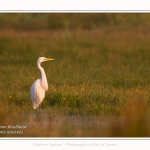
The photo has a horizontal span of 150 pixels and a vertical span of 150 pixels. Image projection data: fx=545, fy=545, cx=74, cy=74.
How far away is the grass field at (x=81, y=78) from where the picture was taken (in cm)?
911

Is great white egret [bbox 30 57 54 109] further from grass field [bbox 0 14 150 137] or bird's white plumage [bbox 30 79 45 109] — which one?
grass field [bbox 0 14 150 137]

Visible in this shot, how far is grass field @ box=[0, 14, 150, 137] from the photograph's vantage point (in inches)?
359

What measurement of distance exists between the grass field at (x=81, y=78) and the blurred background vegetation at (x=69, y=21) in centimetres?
6

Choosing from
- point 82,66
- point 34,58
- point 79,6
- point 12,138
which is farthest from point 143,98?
point 34,58

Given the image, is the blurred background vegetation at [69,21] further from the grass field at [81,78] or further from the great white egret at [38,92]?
the great white egret at [38,92]

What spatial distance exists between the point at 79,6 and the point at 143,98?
2336mm

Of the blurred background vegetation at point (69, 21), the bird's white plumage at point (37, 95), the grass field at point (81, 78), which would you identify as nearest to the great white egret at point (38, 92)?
the bird's white plumage at point (37, 95)

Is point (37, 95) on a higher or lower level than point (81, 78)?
lower

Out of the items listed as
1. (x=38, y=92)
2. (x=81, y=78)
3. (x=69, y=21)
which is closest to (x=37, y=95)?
(x=38, y=92)

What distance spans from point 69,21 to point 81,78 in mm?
10072

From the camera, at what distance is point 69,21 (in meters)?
23.0

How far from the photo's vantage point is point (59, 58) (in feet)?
53.1

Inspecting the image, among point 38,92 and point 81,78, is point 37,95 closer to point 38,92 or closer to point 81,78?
point 38,92

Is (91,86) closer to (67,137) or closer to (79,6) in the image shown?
(79,6)
